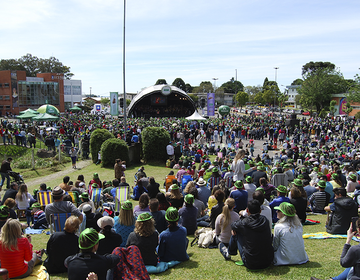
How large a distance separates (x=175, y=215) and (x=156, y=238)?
0.44 metres

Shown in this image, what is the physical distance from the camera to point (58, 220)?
17.3 ft

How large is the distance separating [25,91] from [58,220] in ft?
172

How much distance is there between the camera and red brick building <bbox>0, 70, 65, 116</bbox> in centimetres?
4800

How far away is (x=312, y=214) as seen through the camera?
297 inches

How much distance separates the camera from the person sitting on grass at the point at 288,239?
4059mm

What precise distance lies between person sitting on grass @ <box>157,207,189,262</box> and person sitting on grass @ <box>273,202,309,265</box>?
1.42m

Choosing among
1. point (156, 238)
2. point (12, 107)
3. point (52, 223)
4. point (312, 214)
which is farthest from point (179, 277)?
point (12, 107)

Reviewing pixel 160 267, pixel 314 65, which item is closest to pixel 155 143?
pixel 160 267

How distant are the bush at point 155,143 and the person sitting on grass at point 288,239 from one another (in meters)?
12.3

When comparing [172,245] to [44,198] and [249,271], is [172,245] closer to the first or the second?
[249,271]

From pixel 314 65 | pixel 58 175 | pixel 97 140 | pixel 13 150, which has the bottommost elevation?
pixel 58 175

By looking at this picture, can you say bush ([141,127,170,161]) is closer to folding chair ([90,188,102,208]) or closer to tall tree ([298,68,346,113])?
folding chair ([90,188,102,208])

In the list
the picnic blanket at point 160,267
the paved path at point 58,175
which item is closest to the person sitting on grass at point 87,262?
the picnic blanket at point 160,267

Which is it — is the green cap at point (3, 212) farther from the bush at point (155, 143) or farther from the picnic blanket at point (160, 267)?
the bush at point (155, 143)
